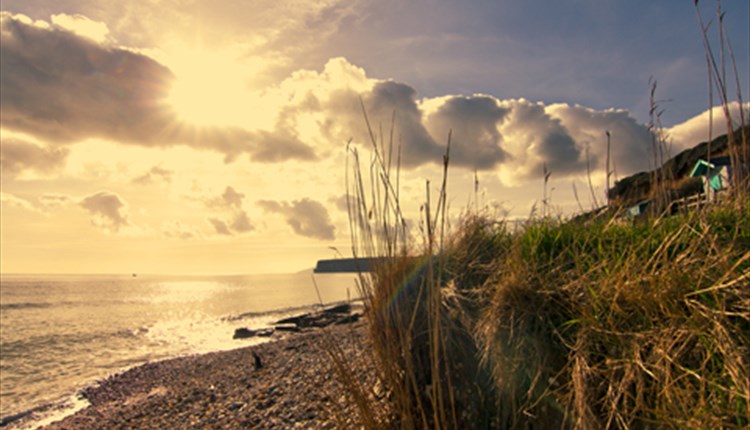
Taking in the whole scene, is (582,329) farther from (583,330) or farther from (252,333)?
(252,333)

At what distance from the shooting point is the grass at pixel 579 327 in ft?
A: 9.06

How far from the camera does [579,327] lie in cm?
369

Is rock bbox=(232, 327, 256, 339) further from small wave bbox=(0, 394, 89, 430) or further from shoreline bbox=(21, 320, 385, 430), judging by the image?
small wave bbox=(0, 394, 89, 430)

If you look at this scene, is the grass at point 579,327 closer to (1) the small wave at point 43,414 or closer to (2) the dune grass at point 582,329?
(2) the dune grass at point 582,329

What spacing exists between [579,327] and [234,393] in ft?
26.5

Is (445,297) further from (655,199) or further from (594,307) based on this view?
(655,199)

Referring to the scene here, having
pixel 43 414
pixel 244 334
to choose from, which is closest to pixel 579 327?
pixel 43 414

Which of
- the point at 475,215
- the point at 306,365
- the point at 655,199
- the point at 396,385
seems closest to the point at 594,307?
the point at 396,385

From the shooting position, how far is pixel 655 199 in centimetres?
536

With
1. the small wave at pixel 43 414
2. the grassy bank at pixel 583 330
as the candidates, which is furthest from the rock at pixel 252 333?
the grassy bank at pixel 583 330

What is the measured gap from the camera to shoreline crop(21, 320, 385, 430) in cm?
545

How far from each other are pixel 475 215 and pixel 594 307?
3.01 meters

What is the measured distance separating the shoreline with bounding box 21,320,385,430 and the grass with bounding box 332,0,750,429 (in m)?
0.76

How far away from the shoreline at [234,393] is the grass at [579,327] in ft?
2.48
